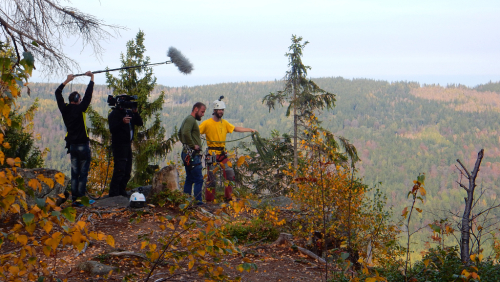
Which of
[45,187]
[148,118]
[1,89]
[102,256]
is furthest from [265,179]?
[1,89]

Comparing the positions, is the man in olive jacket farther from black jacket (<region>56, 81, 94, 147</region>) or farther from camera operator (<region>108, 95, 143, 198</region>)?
black jacket (<region>56, 81, 94, 147</region>)

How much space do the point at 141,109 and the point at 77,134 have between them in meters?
8.43

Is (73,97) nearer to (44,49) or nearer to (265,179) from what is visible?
(44,49)

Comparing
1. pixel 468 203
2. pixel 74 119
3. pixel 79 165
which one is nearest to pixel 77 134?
pixel 74 119

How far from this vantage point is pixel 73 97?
6.66 meters

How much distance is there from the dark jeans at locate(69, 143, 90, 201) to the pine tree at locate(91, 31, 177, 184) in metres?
8.08

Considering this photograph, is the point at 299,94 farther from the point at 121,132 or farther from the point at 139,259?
the point at 139,259

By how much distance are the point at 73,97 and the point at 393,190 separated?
125m

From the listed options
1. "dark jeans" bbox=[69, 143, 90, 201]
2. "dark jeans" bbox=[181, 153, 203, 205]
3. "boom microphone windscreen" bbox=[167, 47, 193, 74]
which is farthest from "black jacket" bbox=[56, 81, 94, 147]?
"dark jeans" bbox=[181, 153, 203, 205]

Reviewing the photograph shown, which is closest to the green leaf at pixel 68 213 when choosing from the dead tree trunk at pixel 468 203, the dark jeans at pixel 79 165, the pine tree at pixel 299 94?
the dead tree trunk at pixel 468 203

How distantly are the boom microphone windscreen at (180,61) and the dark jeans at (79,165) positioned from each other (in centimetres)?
204

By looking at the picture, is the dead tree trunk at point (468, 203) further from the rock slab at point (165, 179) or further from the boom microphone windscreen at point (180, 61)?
the rock slab at point (165, 179)

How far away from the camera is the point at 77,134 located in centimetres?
667

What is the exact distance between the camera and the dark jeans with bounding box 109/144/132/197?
24.1 feet
